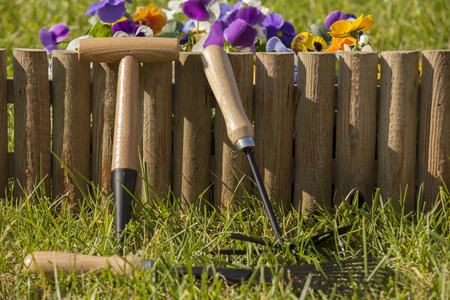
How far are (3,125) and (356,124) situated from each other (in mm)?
1274

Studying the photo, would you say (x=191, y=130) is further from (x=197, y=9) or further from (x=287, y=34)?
(x=287, y=34)

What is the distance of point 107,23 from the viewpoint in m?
2.43

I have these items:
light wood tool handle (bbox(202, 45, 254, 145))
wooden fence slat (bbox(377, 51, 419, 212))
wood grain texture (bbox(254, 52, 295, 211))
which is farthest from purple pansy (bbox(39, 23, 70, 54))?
wooden fence slat (bbox(377, 51, 419, 212))

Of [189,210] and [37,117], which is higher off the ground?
[37,117]

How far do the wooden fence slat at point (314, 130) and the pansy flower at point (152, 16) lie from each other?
0.88m

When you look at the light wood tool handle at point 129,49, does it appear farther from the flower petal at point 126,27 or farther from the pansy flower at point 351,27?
the pansy flower at point 351,27

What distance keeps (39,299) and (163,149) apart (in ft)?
2.36

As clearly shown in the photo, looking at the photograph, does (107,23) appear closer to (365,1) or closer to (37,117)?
→ (37,117)

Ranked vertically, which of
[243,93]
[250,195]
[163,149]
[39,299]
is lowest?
[39,299]

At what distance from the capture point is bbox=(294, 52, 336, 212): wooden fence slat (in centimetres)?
204

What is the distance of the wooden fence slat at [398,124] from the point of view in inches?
79.6

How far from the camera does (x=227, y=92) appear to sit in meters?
1.89

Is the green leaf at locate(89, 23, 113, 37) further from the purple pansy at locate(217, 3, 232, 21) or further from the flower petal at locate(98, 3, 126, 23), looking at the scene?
the purple pansy at locate(217, 3, 232, 21)

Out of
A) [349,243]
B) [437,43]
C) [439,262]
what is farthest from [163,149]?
[437,43]
